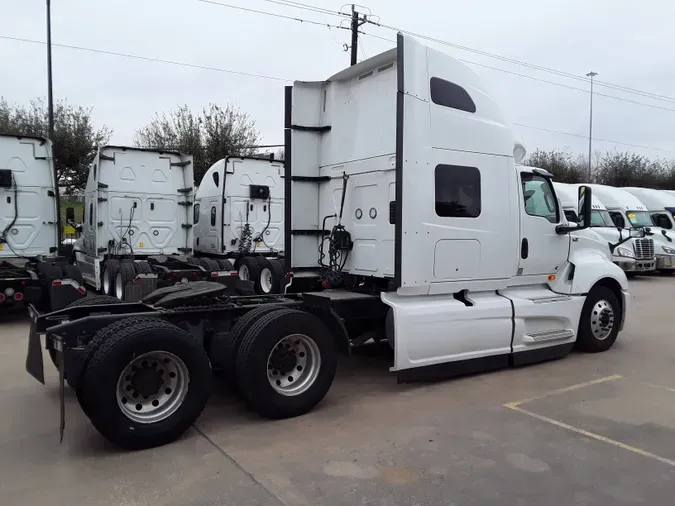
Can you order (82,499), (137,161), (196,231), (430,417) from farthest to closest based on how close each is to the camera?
(196,231), (137,161), (430,417), (82,499)

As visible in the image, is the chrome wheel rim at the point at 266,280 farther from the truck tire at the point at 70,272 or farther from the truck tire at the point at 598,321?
the truck tire at the point at 598,321

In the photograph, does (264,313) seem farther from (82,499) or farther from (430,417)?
(82,499)

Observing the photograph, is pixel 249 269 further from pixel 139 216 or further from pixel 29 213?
pixel 29 213

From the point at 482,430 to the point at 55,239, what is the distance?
30.5 feet

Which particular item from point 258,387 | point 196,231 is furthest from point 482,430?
point 196,231

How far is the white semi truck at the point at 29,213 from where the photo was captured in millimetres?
10133

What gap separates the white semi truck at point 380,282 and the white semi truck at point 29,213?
538 centimetres

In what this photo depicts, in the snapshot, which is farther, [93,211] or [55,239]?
[93,211]

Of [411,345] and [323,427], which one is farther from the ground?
[411,345]

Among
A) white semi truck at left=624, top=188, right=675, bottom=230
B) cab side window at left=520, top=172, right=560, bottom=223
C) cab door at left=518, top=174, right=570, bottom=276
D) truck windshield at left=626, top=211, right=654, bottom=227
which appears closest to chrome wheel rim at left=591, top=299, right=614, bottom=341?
cab door at left=518, top=174, right=570, bottom=276

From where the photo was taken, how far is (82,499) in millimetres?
3629

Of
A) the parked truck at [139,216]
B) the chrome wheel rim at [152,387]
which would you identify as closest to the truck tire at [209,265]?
the parked truck at [139,216]

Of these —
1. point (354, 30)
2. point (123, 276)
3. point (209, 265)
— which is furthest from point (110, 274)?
point (354, 30)

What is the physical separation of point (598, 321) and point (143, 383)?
6.14 m
